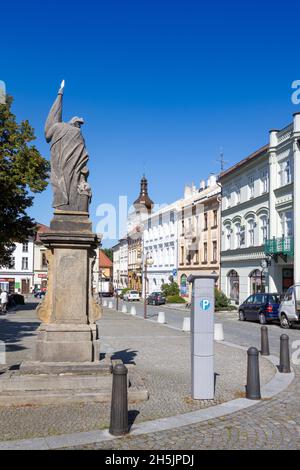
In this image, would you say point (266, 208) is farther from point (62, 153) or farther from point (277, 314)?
point (62, 153)

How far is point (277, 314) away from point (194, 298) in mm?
18379

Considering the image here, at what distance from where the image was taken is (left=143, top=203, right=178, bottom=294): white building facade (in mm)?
61031

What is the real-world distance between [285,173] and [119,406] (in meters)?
29.3

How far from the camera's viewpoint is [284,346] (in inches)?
427

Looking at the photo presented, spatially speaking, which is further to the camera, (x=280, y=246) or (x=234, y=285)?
(x=234, y=285)

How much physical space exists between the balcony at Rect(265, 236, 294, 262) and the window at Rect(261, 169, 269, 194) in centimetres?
414

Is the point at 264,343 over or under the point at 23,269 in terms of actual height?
under

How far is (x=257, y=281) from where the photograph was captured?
37.1 m

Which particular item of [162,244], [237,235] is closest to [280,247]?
[237,235]

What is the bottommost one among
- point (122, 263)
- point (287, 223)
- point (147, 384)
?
point (147, 384)

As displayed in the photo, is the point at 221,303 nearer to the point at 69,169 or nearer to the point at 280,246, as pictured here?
the point at 280,246

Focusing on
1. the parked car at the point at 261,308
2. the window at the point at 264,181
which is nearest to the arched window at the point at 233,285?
Answer: the window at the point at 264,181

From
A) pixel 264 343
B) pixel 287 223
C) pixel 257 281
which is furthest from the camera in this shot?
pixel 257 281
